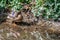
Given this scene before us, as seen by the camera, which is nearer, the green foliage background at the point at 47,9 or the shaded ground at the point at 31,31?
the shaded ground at the point at 31,31

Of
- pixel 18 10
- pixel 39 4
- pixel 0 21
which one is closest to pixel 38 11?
pixel 39 4

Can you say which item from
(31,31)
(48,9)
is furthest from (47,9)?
(31,31)

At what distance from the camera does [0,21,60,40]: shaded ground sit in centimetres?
538

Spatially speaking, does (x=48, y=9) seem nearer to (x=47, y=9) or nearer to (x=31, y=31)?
(x=47, y=9)

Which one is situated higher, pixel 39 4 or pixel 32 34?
pixel 39 4

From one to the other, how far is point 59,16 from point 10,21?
1320 millimetres

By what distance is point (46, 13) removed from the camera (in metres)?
6.27

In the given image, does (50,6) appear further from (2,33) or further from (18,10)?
(2,33)

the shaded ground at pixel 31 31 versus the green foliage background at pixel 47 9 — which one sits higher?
the green foliage background at pixel 47 9

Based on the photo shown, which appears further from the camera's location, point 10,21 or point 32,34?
point 10,21

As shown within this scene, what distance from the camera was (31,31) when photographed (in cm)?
568

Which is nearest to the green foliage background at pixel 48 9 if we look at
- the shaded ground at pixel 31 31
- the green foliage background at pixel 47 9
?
the green foliage background at pixel 47 9

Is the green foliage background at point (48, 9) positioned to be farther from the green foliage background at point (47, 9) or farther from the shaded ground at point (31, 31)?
the shaded ground at point (31, 31)

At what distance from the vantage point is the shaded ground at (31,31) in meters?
5.38
